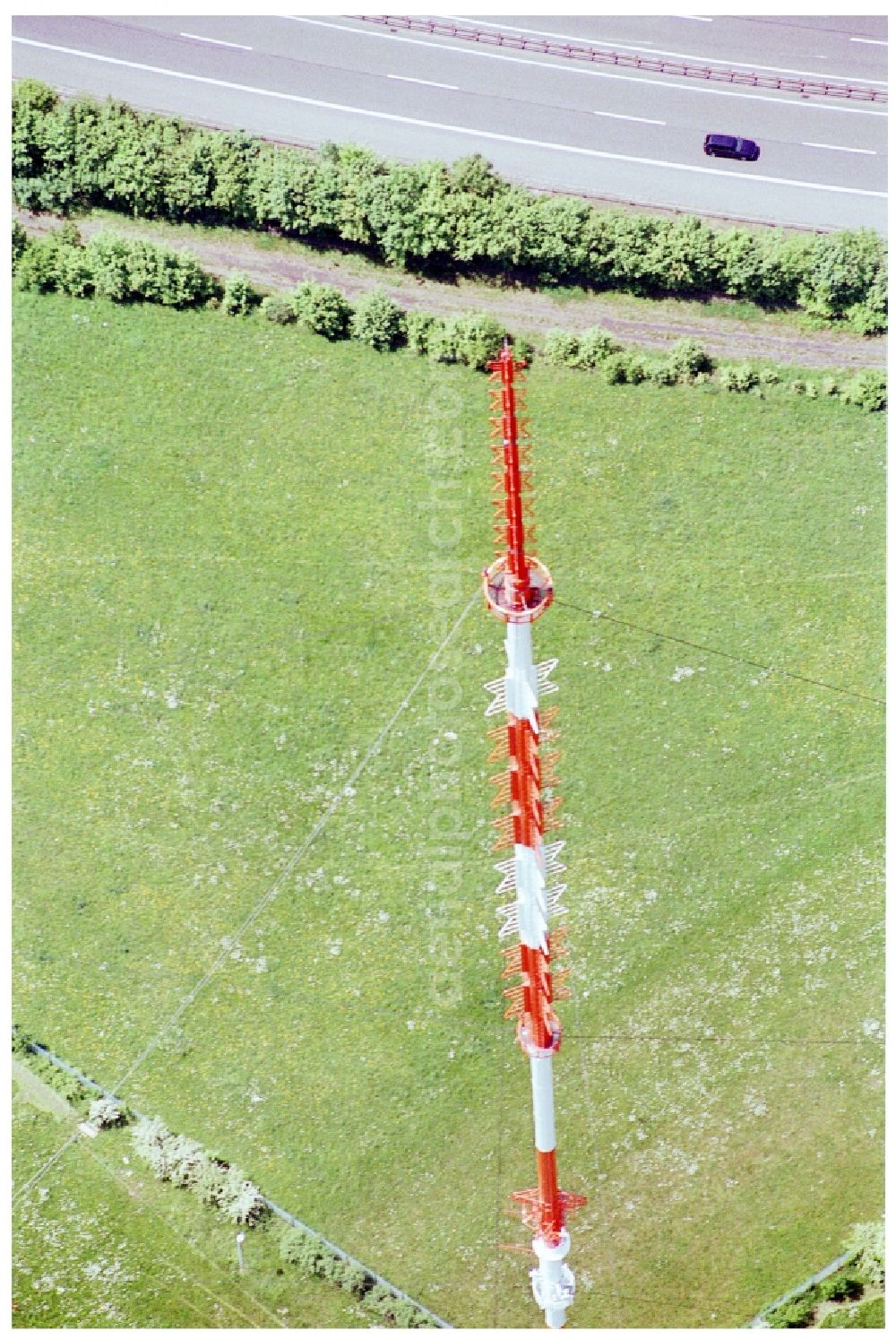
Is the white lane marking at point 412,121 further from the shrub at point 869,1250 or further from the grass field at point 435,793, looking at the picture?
the shrub at point 869,1250

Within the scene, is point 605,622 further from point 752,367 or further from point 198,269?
point 198,269

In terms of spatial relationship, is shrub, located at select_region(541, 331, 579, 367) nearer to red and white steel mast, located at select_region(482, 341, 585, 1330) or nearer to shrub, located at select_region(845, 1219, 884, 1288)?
red and white steel mast, located at select_region(482, 341, 585, 1330)

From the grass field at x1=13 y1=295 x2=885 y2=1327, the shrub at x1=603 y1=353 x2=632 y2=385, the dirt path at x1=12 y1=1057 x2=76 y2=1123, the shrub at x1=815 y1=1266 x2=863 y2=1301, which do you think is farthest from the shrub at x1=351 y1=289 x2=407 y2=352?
the shrub at x1=815 y1=1266 x2=863 y2=1301

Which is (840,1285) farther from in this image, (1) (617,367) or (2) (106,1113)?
(1) (617,367)

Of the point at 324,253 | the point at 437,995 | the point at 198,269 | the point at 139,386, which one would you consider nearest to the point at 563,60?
the point at 324,253

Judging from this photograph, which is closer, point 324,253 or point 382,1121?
point 382,1121

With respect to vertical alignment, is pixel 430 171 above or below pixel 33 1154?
above

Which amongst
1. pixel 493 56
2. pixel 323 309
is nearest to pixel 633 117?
pixel 493 56
